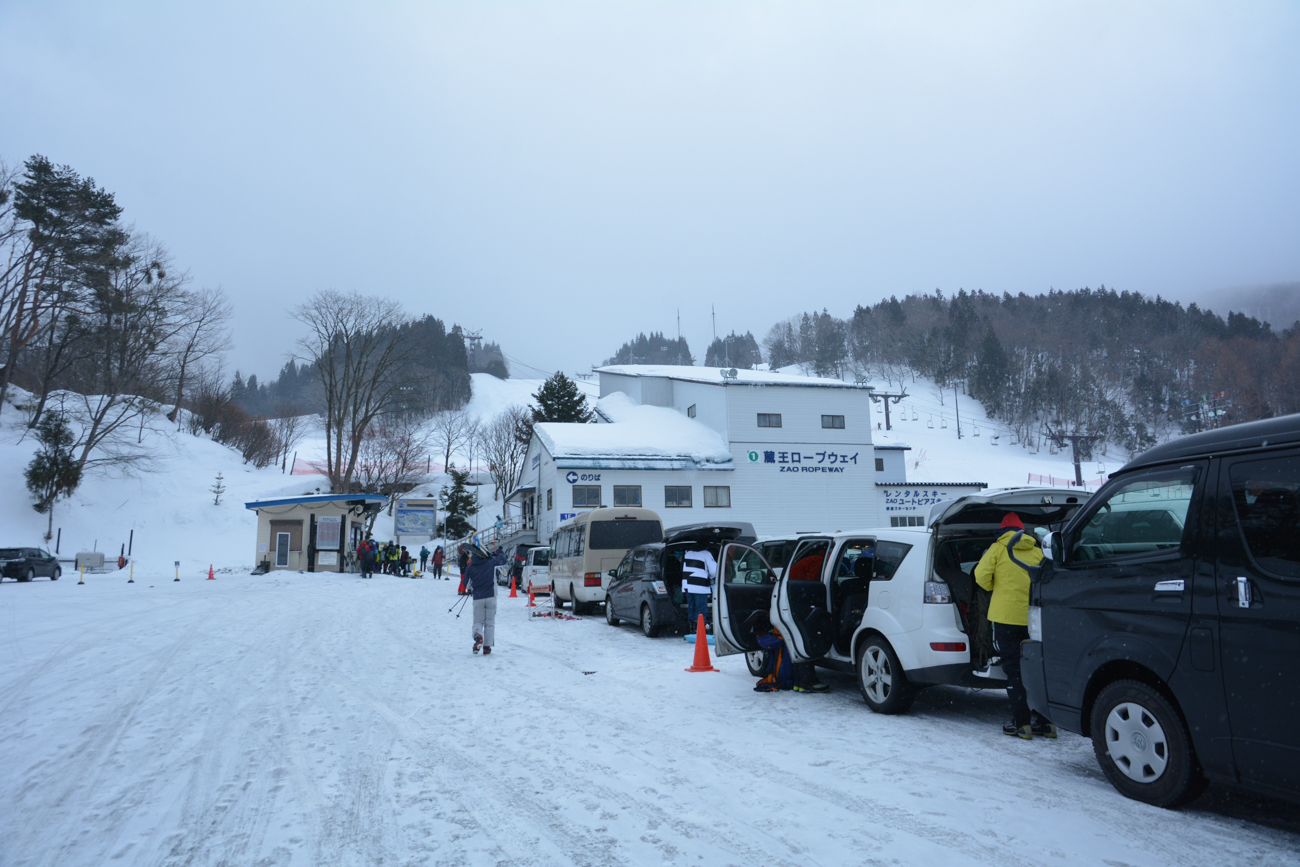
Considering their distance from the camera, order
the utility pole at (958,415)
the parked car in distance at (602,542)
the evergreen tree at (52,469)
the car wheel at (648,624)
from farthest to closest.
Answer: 1. the utility pole at (958,415)
2. the evergreen tree at (52,469)
3. the parked car in distance at (602,542)
4. the car wheel at (648,624)

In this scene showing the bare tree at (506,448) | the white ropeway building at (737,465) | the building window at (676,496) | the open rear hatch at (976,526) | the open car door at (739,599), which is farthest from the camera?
the bare tree at (506,448)

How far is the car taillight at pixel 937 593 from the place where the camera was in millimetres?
6391

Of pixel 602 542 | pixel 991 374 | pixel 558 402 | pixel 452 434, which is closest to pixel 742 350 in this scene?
pixel 991 374

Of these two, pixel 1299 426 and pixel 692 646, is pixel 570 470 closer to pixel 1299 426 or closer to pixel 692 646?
pixel 692 646

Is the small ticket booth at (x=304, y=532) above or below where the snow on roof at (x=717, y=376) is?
below

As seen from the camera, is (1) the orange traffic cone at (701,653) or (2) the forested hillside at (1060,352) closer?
(1) the orange traffic cone at (701,653)

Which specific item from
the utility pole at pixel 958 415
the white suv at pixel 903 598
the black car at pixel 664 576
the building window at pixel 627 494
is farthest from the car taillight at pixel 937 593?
the utility pole at pixel 958 415

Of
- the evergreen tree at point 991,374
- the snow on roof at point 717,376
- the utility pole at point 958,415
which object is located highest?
the evergreen tree at point 991,374

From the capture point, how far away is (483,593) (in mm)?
11109

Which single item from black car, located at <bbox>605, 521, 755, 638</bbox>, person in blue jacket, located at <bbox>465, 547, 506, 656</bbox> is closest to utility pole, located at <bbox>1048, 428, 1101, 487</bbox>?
black car, located at <bbox>605, 521, 755, 638</bbox>

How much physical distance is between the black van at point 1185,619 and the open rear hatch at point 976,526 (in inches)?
51.4

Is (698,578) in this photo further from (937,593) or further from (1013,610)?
(1013,610)

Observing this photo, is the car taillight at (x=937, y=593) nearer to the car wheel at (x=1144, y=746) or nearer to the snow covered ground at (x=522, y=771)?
the snow covered ground at (x=522, y=771)

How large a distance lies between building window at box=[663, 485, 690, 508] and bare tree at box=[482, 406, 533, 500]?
2785 centimetres
